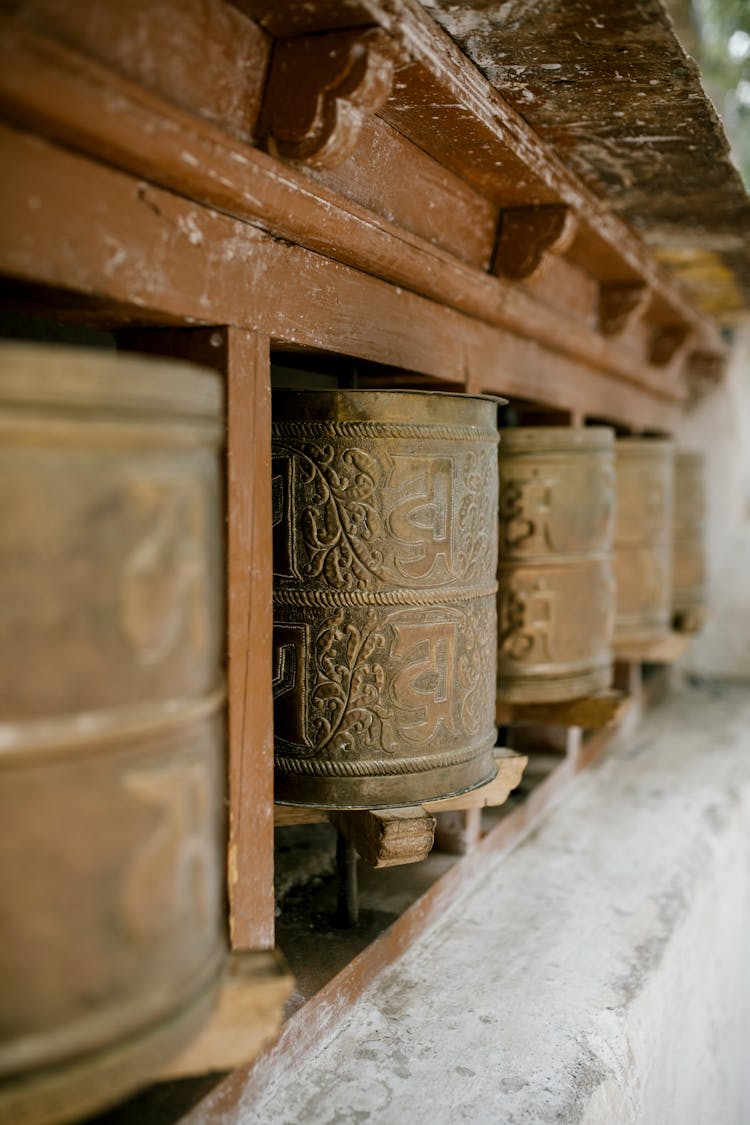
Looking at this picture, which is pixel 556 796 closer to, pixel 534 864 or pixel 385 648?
pixel 534 864

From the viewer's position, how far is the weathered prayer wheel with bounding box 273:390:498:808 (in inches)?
90.5

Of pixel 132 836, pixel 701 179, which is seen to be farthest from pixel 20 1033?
pixel 701 179

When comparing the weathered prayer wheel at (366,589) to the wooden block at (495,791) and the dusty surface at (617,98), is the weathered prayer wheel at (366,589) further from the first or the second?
the dusty surface at (617,98)

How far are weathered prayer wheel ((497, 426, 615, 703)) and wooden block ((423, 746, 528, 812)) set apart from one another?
0.59 metres

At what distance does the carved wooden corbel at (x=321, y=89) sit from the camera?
192 cm

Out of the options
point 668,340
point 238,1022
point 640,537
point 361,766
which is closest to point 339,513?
point 361,766

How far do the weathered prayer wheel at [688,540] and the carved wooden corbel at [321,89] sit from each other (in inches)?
169

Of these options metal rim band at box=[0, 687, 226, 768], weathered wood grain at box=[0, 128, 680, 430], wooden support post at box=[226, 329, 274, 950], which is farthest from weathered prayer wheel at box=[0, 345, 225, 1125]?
wooden support post at box=[226, 329, 274, 950]

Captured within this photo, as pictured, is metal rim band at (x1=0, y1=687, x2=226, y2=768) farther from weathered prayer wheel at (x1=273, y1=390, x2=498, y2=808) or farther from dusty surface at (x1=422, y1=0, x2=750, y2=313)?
dusty surface at (x1=422, y1=0, x2=750, y2=313)

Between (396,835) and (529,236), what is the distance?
6.25 ft

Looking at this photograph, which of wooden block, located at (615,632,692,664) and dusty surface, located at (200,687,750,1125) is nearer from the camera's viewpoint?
dusty surface, located at (200,687,750,1125)

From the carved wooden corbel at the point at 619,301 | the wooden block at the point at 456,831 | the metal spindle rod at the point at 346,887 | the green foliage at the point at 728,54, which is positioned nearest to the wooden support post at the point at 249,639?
the metal spindle rod at the point at 346,887

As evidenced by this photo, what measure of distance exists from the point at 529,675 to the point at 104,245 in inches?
85.1

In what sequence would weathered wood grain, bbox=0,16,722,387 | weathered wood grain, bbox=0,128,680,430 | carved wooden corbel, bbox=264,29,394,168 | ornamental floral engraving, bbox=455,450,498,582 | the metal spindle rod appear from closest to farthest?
A: weathered wood grain, bbox=0,16,722,387
weathered wood grain, bbox=0,128,680,430
carved wooden corbel, bbox=264,29,394,168
ornamental floral engraving, bbox=455,450,498,582
the metal spindle rod
